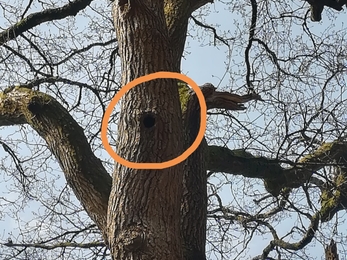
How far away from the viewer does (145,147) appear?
2.51 metres

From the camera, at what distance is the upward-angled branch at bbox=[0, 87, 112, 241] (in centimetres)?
296

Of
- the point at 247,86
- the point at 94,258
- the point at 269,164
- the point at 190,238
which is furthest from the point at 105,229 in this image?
the point at 247,86

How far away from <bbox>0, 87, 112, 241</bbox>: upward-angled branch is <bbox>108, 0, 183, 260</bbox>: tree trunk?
414mm

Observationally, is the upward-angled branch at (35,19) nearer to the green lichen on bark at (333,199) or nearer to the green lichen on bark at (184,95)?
the green lichen on bark at (184,95)

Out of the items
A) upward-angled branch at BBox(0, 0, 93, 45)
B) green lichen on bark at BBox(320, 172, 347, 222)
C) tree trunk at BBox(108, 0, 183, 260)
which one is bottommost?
tree trunk at BBox(108, 0, 183, 260)

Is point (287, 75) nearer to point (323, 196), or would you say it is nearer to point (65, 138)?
point (323, 196)

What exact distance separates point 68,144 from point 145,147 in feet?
2.65

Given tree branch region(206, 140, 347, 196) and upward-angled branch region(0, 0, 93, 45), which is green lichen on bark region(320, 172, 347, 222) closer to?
tree branch region(206, 140, 347, 196)

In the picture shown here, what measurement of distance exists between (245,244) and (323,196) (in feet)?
2.78

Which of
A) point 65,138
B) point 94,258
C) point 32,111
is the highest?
point 32,111

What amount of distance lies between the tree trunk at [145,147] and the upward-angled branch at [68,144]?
41 centimetres

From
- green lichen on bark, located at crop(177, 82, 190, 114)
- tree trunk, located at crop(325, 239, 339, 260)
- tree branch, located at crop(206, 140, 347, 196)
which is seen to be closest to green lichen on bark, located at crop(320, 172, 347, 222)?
tree branch, located at crop(206, 140, 347, 196)

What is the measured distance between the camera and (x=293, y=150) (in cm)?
441

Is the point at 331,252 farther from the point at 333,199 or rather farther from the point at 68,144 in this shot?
the point at 68,144
